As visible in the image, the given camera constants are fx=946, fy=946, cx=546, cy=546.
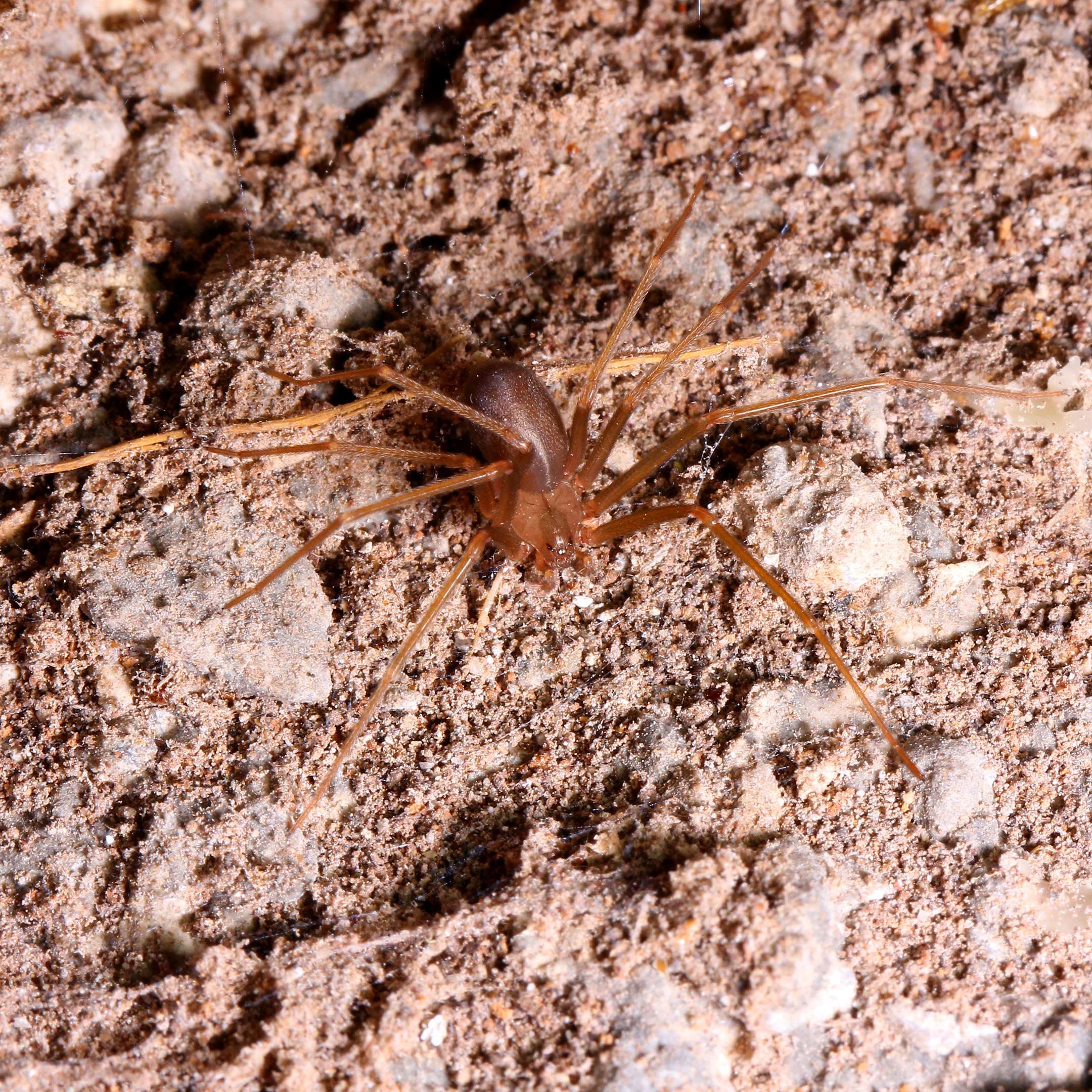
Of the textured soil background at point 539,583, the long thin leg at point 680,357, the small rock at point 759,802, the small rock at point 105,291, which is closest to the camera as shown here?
the textured soil background at point 539,583

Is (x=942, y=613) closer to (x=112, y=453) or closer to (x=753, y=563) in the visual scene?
(x=753, y=563)

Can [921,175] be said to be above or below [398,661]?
above

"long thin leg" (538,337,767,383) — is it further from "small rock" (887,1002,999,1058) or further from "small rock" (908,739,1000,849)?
"small rock" (887,1002,999,1058)

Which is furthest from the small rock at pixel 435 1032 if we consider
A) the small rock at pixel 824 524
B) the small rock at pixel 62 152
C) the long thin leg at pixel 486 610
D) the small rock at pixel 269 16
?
the small rock at pixel 269 16

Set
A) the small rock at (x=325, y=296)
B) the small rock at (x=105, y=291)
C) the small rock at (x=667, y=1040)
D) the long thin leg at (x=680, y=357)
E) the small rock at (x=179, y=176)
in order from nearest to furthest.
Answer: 1. the small rock at (x=667, y=1040)
2. the small rock at (x=325, y=296)
3. the small rock at (x=105, y=291)
4. the long thin leg at (x=680, y=357)
5. the small rock at (x=179, y=176)

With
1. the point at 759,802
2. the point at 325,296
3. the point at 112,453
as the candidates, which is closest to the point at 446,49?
the point at 325,296

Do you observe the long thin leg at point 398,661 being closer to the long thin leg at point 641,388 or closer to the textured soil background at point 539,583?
the textured soil background at point 539,583

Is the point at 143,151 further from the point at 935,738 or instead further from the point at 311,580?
the point at 935,738

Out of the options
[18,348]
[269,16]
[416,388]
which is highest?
[269,16]
